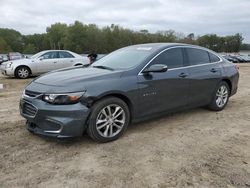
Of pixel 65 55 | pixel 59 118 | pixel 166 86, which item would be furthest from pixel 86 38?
pixel 59 118

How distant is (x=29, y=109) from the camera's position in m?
4.28

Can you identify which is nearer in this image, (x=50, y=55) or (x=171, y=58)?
(x=171, y=58)

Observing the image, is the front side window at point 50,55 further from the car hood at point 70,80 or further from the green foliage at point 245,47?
the green foliage at point 245,47

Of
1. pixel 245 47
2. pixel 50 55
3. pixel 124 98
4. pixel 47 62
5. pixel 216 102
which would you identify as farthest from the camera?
pixel 245 47

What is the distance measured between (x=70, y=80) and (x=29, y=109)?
2.49ft

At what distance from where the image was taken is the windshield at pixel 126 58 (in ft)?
16.3

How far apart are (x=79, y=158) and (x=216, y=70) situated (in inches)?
146

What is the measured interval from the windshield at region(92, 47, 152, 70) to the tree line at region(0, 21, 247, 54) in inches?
2968

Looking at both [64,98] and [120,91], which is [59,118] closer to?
[64,98]

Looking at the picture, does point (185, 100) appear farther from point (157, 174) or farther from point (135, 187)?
point (135, 187)

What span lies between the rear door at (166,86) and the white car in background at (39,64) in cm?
905

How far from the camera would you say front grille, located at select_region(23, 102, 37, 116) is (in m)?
4.17

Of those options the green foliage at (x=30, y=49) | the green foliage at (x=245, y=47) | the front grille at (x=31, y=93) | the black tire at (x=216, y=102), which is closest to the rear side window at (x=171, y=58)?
the black tire at (x=216, y=102)

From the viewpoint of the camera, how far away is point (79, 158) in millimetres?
3855
